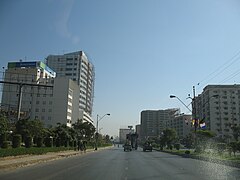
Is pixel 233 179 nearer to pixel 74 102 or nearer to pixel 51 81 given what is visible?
pixel 51 81

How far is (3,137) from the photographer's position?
30.5 meters

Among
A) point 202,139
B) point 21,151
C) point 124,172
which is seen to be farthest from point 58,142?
point 124,172

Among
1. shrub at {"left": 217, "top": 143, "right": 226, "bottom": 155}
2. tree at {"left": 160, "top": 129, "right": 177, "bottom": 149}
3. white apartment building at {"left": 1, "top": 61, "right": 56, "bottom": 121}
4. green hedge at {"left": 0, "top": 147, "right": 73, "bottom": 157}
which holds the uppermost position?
white apartment building at {"left": 1, "top": 61, "right": 56, "bottom": 121}

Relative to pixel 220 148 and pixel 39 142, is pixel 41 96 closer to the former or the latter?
pixel 39 142

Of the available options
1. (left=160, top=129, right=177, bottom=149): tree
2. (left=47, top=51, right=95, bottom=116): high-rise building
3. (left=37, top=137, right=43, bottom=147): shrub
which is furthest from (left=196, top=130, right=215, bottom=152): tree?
(left=47, top=51, right=95, bottom=116): high-rise building

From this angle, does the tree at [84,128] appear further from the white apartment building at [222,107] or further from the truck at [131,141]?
the white apartment building at [222,107]

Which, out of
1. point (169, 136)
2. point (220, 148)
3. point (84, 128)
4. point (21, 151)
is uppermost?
point (84, 128)

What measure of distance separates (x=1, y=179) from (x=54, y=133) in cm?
4138

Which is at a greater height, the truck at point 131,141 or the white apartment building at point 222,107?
the white apartment building at point 222,107

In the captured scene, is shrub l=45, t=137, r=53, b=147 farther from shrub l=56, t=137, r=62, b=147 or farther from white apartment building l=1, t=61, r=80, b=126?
white apartment building l=1, t=61, r=80, b=126

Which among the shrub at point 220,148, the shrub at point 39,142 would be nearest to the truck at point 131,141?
the shrub at point 39,142

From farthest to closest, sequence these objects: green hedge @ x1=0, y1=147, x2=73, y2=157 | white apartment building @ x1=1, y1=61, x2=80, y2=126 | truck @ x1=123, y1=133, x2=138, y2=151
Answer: white apartment building @ x1=1, y1=61, x2=80, y2=126
truck @ x1=123, y1=133, x2=138, y2=151
green hedge @ x1=0, y1=147, x2=73, y2=157

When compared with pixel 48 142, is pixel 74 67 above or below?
above

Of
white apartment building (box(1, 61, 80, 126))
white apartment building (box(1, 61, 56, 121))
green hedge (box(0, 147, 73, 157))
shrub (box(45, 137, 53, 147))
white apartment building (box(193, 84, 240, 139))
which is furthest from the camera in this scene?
white apartment building (box(193, 84, 240, 139))
